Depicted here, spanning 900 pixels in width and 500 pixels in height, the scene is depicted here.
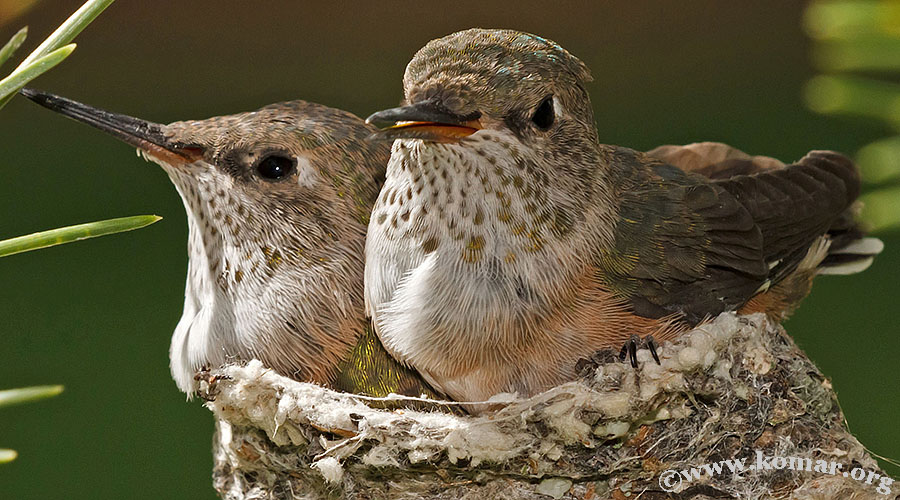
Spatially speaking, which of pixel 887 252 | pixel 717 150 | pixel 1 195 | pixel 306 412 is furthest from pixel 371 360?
pixel 887 252

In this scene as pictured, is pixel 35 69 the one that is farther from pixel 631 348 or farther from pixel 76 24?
pixel 631 348

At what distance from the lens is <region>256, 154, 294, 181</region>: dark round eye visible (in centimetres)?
137

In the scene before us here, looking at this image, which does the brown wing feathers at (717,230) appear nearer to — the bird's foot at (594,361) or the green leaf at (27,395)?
the bird's foot at (594,361)

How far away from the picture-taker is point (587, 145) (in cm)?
133

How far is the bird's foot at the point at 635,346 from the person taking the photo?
4.25ft

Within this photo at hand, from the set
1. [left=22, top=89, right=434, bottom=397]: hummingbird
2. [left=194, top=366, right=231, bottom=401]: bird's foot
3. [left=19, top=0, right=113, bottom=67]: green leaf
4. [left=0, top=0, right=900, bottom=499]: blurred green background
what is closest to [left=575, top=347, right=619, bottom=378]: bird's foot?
[left=22, top=89, right=434, bottom=397]: hummingbird

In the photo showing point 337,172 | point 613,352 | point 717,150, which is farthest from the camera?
point 717,150

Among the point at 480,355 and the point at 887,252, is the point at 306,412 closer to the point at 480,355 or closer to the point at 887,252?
the point at 480,355

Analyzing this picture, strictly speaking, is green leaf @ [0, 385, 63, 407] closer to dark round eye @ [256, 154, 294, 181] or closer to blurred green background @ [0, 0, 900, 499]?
dark round eye @ [256, 154, 294, 181]

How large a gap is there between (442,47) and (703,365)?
1.82ft

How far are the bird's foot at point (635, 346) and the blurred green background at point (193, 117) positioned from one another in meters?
1.21

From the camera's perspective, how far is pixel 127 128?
1244 millimetres

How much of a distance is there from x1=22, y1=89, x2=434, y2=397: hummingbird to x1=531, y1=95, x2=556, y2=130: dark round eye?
0.29 m

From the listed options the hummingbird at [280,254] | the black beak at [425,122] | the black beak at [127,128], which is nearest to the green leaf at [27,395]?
the black beak at [425,122]
